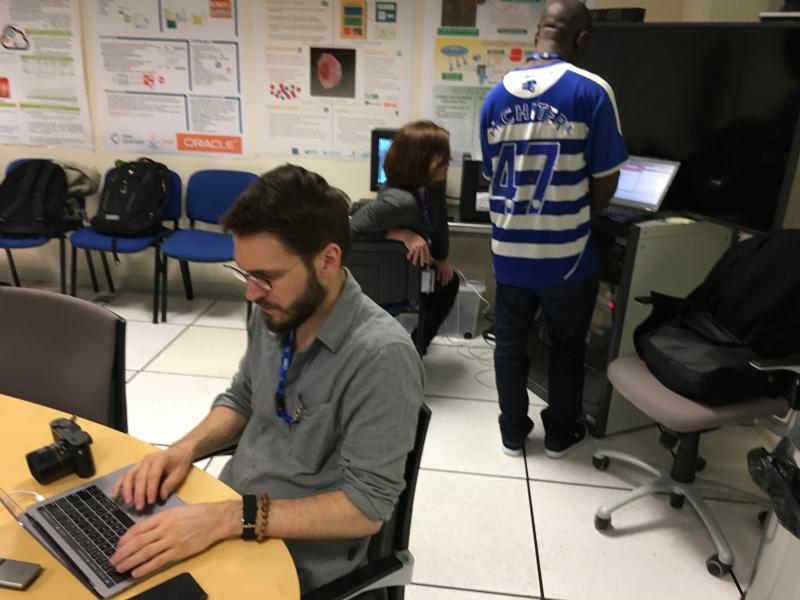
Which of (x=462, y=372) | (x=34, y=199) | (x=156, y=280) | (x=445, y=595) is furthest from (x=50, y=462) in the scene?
(x=34, y=199)

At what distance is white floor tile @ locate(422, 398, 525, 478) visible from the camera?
2525 mm

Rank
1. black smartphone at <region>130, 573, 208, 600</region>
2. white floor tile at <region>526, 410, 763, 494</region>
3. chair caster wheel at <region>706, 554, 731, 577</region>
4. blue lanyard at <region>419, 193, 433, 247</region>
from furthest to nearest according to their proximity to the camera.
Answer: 1. blue lanyard at <region>419, 193, 433, 247</region>
2. white floor tile at <region>526, 410, 763, 494</region>
3. chair caster wheel at <region>706, 554, 731, 577</region>
4. black smartphone at <region>130, 573, 208, 600</region>

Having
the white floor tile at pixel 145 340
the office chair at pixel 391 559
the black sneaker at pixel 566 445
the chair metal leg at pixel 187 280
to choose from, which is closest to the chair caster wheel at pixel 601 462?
the black sneaker at pixel 566 445

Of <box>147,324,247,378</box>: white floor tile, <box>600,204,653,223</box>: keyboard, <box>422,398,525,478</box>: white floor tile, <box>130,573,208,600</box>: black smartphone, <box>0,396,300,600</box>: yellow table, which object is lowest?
<box>422,398,525,478</box>: white floor tile

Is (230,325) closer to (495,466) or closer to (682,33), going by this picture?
(495,466)

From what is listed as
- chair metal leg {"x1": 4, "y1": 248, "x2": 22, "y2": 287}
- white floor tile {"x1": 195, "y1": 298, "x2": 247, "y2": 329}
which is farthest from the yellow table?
chair metal leg {"x1": 4, "y1": 248, "x2": 22, "y2": 287}

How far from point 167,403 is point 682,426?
2.16m

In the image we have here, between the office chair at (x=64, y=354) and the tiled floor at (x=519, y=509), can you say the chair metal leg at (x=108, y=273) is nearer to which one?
the tiled floor at (x=519, y=509)

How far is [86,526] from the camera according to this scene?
3.38 ft

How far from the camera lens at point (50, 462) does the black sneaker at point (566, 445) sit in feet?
6.27

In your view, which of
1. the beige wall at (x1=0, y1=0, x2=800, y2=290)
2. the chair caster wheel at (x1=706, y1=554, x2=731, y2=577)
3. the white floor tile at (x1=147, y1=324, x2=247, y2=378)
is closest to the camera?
the chair caster wheel at (x1=706, y1=554, x2=731, y2=577)

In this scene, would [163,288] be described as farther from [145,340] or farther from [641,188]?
[641,188]

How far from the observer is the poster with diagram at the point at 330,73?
360cm

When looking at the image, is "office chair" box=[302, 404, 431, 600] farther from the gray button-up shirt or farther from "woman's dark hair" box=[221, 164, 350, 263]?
"woman's dark hair" box=[221, 164, 350, 263]
